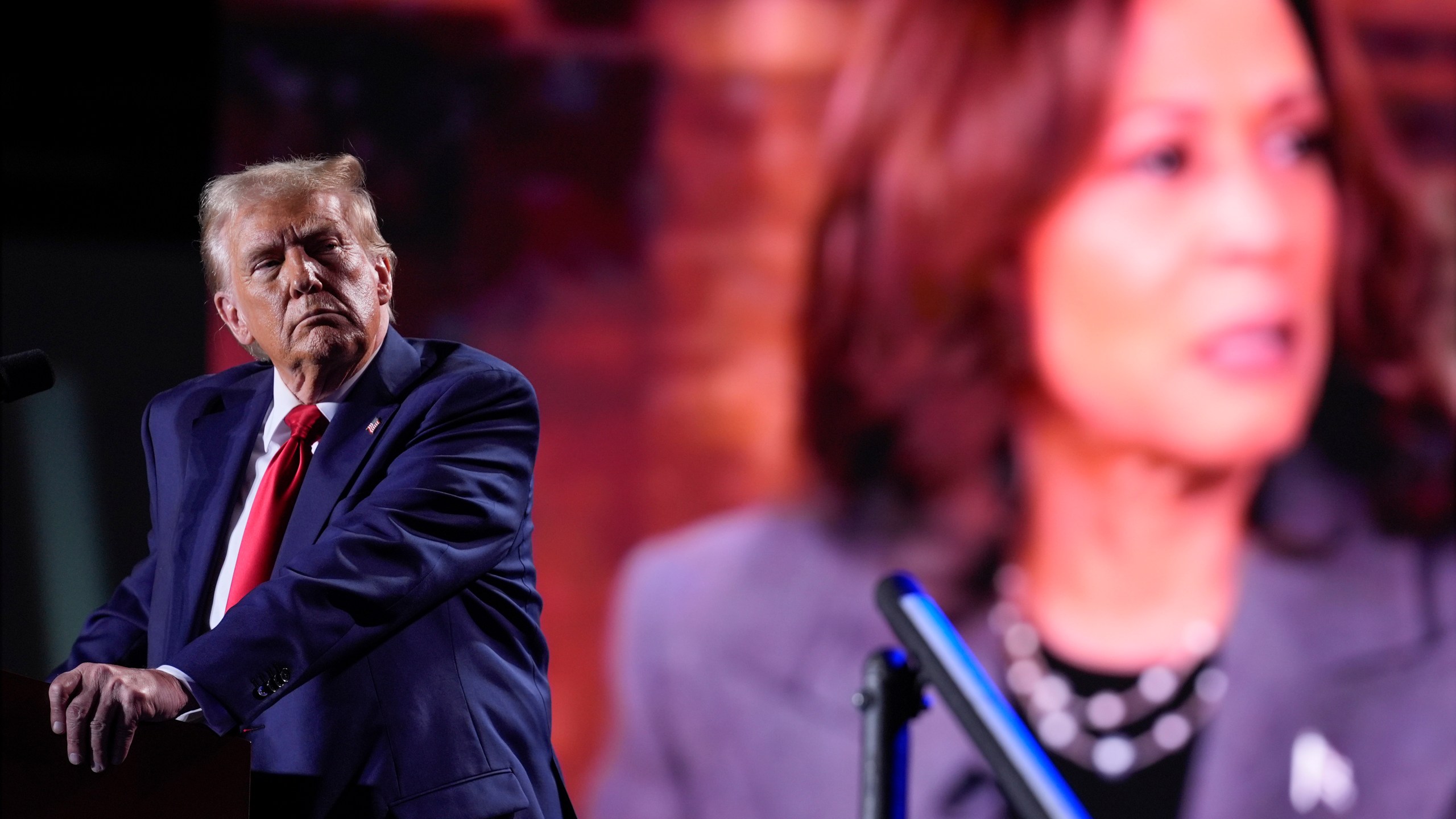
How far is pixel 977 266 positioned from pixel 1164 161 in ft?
1.33

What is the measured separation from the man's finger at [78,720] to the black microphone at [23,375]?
1.00 ft

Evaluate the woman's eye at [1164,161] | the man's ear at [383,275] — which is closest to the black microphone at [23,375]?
the man's ear at [383,275]

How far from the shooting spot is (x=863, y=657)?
2.46m

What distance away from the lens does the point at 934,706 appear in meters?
2.36

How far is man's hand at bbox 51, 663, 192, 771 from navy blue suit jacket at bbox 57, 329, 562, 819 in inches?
3.1

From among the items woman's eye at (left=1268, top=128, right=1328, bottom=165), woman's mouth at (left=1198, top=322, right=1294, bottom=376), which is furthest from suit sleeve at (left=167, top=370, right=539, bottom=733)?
woman's eye at (left=1268, top=128, right=1328, bottom=165)

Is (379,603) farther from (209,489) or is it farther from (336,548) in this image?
(209,489)

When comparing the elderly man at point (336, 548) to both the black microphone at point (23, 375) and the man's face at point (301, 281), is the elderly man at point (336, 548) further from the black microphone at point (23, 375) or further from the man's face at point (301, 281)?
the black microphone at point (23, 375)

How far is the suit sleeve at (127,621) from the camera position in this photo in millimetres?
1502

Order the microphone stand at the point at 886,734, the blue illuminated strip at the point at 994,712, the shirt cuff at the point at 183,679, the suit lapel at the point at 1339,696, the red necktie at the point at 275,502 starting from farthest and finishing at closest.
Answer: the suit lapel at the point at 1339,696 < the red necktie at the point at 275,502 < the shirt cuff at the point at 183,679 < the microphone stand at the point at 886,734 < the blue illuminated strip at the point at 994,712

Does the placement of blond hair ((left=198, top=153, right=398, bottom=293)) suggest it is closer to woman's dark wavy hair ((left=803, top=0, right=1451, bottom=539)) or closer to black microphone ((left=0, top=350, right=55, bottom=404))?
black microphone ((left=0, top=350, right=55, bottom=404))

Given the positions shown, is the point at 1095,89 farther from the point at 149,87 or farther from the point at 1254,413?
the point at 149,87

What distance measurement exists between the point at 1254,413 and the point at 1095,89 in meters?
0.71

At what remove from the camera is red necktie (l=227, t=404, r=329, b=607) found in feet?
4.38
